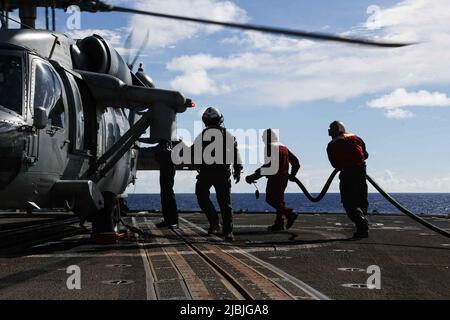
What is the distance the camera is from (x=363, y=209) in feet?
30.1

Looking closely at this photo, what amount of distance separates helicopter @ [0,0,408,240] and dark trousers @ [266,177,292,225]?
258cm

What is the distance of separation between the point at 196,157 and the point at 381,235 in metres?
3.84

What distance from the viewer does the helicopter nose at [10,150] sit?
20.4 ft

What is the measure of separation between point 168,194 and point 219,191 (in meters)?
2.37

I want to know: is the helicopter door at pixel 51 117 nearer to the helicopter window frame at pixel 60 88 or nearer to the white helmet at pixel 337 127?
the helicopter window frame at pixel 60 88

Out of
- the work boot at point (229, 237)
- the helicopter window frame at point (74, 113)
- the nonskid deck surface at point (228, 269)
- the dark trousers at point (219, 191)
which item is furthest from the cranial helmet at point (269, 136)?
the helicopter window frame at point (74, 113)

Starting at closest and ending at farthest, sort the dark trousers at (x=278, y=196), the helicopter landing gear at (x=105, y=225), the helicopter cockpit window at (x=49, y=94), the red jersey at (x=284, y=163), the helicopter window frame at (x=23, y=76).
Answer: the helicopter window frame at (x=23, y=76), the helicopter cockpit window at (x=49, y=94), the helicopter landing gear at (x=105, y=225), the dark trousers at (x=278, y=196), the red jersey at (x=284, y=163)

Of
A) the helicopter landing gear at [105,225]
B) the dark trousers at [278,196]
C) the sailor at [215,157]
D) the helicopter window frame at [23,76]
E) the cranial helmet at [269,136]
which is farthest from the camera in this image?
the cranial helmet at [269,136]

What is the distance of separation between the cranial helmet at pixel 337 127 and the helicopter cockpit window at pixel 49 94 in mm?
4728

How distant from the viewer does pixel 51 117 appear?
733 centimetres

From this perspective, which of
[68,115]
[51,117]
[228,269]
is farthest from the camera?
[68,115]

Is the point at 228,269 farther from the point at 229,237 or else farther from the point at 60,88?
the point at 60,88

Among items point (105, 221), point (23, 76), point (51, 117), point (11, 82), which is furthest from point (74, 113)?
point (105, 221)
